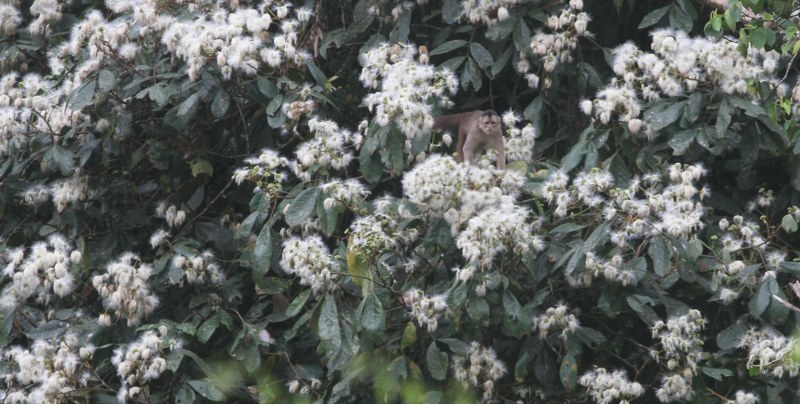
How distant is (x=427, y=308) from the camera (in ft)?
16.2

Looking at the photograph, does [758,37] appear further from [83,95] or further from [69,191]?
[69,191]

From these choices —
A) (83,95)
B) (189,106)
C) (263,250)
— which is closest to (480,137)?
(263,250)

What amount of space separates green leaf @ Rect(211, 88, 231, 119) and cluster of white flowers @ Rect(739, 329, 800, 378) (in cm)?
234

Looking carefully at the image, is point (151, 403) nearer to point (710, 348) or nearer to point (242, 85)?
point (242, 85)

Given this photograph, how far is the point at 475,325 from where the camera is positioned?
5.10 metres

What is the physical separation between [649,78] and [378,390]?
5.40 feet

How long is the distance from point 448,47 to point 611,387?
5.73ft

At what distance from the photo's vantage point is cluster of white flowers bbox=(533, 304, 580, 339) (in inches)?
201

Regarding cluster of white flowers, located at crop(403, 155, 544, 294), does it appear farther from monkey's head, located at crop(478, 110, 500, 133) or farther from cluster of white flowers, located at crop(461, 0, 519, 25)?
cluster of white flowers, located at crop(461, 0, 519, 25)

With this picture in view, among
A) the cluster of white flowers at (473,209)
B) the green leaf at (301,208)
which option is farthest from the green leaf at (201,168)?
the cluster of white flowers at (473,209)

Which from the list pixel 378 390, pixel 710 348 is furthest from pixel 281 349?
pixel 710 348

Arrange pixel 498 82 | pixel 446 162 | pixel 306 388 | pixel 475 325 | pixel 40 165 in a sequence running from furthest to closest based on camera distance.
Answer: pixel 498 82, pixel 40 165, pixel 306 388, pixel 475 325, pixel 446 162

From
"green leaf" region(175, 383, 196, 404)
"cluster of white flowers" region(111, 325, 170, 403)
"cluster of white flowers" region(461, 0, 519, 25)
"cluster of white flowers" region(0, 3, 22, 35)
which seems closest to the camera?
"cluster of white flowers" region(111, 325, 170, 403)

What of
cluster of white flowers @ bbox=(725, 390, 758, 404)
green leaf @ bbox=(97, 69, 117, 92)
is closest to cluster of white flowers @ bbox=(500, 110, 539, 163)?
cluster of white flowers @ bbox=(725, 390, 758, 404)
